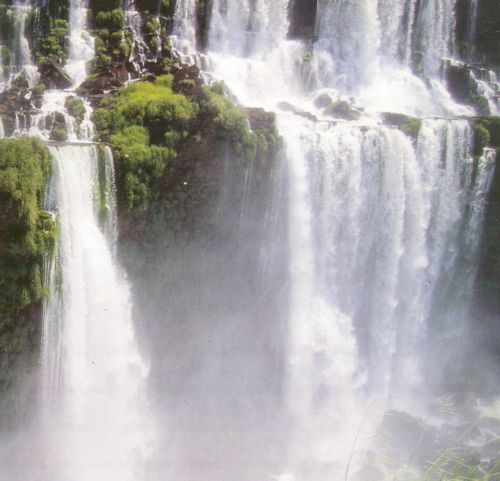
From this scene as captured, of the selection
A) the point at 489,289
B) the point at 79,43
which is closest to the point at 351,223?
the point at 489,289

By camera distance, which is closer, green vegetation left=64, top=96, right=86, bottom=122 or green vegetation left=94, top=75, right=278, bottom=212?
green vegetation left=94, top=75, right=278, bottom=212

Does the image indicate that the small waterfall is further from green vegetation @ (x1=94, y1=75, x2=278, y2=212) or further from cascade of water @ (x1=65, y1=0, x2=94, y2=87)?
green vegetation @ (x1=94, y1=75, x2=278, y2=212)

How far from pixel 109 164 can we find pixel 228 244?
16.2 feet

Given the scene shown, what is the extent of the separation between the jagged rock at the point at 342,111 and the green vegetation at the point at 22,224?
Result: 1152 centimetres

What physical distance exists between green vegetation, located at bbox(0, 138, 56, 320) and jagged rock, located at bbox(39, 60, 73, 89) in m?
6.81

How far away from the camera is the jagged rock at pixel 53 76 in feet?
61.5

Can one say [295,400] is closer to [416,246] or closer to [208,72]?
[416,246]

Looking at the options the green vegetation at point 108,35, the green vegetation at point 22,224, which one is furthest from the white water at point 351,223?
the green vegetation at point 22,224

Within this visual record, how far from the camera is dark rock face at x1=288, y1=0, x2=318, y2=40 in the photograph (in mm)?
23828

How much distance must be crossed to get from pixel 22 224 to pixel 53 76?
8.62m

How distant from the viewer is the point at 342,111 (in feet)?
68.4

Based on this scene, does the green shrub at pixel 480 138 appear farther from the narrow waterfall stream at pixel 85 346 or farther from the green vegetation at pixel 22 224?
the green vegetation at pixel 22 224

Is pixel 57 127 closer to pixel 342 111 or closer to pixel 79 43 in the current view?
pixel 79 43

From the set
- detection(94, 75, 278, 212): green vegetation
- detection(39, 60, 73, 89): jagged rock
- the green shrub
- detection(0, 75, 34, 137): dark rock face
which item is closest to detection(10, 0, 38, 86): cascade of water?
detection(39, 60, 73, 89): jagged rock
